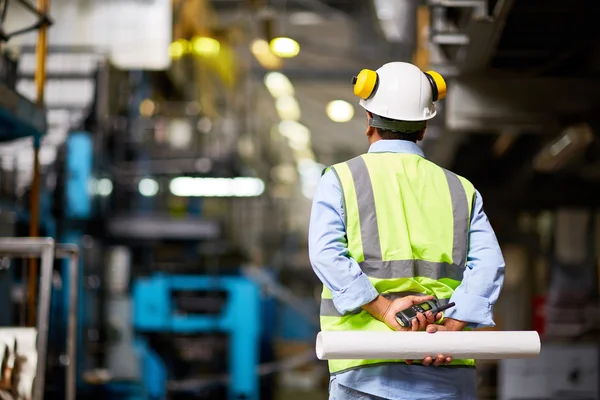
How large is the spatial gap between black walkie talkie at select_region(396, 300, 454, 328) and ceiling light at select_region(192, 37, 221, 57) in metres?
13.2

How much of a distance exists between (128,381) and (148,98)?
18.2 feet

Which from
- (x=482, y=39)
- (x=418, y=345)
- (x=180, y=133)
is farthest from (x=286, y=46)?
(x=418, y=345)

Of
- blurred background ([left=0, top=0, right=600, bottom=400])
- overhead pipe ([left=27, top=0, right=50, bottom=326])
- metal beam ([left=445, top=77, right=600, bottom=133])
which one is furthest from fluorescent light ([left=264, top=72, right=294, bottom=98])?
overhead pipe ([left=27, top=0, right=50, bottom=326])

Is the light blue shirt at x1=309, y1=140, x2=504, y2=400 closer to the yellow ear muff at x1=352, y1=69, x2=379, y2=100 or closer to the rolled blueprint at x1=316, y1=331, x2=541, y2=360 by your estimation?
the rolled blueprint at x1=316, y1=331, x2=541, y2=360

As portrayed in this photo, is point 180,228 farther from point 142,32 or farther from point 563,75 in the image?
point 563,75

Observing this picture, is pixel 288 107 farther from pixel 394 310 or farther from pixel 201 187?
pixel 394 310

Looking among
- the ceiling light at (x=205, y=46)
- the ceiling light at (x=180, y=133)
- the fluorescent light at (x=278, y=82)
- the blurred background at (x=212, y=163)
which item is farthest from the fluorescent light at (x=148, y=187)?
the fluorescent light at (x=278, y=82)

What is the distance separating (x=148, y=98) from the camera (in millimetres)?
16125

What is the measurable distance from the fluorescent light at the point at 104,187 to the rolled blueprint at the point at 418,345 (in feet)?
33.0

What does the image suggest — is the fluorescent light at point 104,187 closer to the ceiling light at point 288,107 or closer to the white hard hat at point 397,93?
the ceiling light at point 288,107

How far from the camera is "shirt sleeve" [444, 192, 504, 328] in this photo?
3801 mm

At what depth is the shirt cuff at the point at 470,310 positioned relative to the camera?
379cm

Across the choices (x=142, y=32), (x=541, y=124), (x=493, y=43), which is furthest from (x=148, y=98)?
(x=493, y=43)

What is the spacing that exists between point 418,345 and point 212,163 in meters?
11.3
